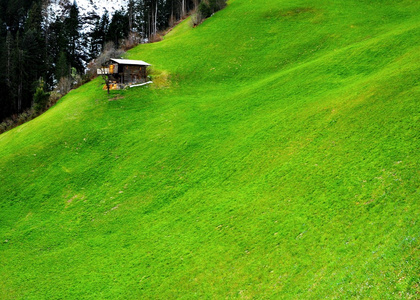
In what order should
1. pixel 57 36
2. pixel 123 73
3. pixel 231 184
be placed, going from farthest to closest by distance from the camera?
pixel 57 36 → pixel 123 73 → pixel 231 184

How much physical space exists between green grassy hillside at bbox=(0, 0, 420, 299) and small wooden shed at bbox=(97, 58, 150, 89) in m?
2.27

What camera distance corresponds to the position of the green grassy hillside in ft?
71.2

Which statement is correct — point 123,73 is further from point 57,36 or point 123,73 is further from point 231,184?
point 57,36

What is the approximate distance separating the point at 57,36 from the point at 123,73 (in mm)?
59554

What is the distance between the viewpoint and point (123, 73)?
5709cm

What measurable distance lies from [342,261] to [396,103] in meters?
19.5

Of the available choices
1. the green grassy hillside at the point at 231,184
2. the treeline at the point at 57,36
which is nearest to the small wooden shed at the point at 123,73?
the green grassy hillside at the point at 231,184

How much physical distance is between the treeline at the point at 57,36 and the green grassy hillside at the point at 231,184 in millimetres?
27279

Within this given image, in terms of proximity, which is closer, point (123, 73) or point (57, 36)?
point (123, 73)

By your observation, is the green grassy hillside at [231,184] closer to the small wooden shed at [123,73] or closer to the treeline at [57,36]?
the small wooden shed at [123,73]

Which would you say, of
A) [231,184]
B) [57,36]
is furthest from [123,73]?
[57,36]

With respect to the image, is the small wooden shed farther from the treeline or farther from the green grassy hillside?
the treeline

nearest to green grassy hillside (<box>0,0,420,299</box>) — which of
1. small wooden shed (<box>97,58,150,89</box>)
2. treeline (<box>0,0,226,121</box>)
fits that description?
small wooden shed (<box>97,58,150,89</box>)

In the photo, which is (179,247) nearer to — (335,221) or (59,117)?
(335,221)
